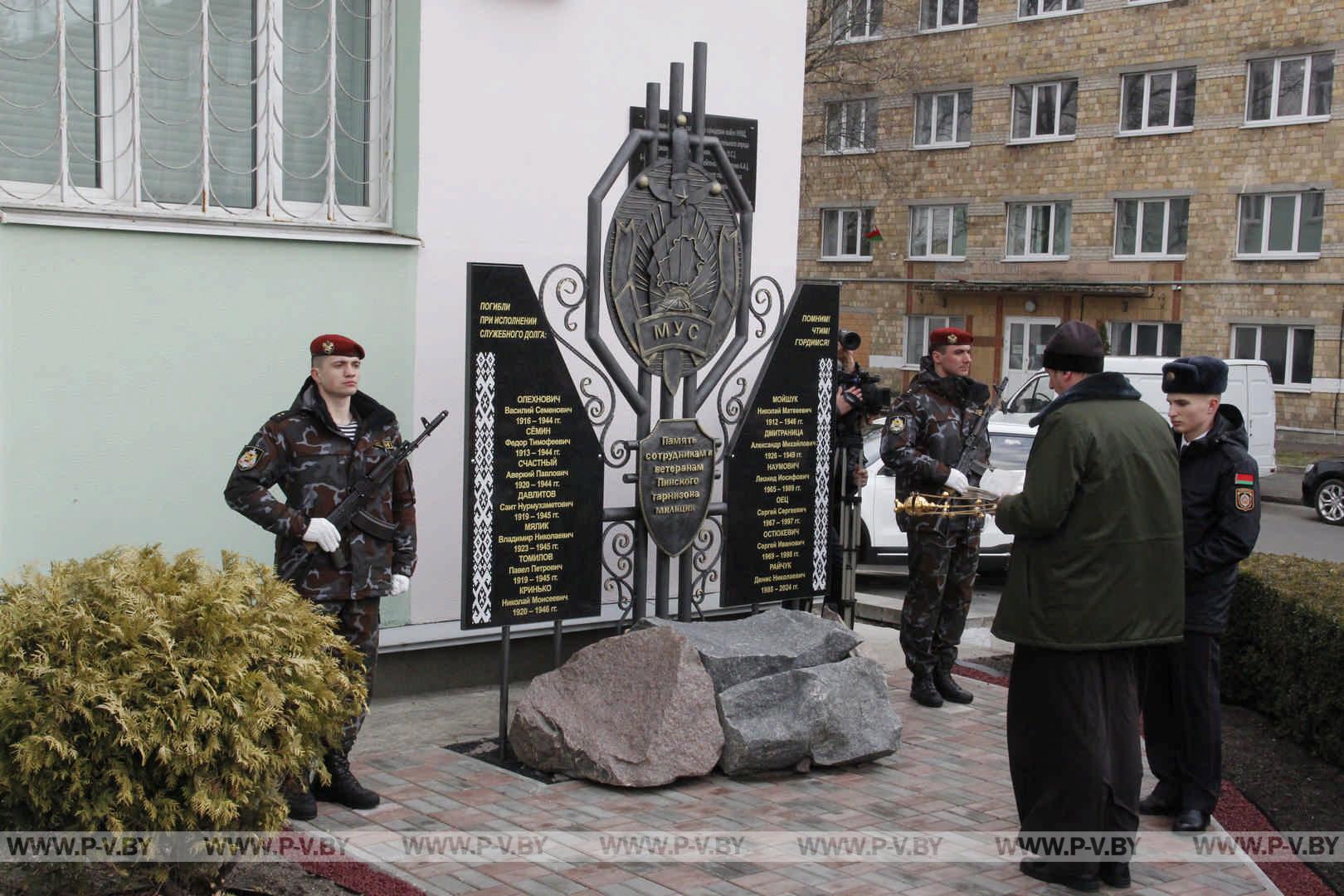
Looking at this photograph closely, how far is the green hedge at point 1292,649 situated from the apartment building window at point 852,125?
101ft

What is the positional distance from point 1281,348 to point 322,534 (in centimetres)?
3009

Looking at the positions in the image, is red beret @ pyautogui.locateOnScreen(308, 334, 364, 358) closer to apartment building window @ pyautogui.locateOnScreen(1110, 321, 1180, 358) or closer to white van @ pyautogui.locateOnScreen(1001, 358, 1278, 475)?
white van @ pyautogui.locateOnScreen(1001, 358, 1278, 475)

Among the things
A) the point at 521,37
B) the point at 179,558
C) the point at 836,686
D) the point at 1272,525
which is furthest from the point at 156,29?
the point at 1272,525

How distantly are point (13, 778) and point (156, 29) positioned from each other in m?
4.12

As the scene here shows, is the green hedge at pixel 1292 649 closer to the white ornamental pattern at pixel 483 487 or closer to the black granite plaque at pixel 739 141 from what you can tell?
the black granite plaque at pixel 739 141

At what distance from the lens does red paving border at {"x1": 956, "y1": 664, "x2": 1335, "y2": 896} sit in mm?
5254

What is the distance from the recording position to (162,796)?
4.06 m

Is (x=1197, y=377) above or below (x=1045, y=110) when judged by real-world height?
below

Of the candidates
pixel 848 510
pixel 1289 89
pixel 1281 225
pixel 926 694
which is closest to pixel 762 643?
pixel 926 694

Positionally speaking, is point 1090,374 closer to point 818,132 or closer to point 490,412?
point 490,412

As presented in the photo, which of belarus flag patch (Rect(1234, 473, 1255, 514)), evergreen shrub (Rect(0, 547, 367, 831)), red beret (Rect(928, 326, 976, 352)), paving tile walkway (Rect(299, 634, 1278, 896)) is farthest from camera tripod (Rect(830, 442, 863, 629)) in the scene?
evergreen shrub (Rect(0, 547, 367, 831))

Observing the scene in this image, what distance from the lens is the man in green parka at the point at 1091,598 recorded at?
16.9 ft

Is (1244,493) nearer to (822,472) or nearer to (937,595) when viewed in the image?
(937,595)

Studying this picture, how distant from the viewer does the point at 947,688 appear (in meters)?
7.80
